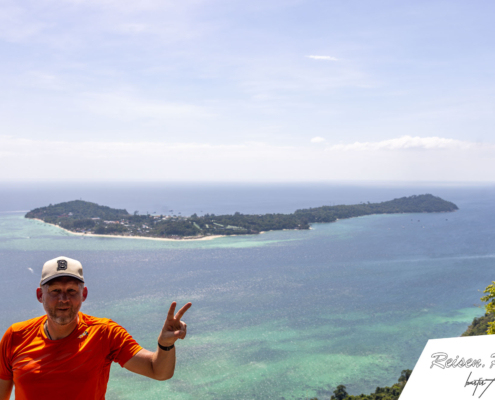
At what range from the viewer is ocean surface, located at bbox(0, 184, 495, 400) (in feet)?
54.5

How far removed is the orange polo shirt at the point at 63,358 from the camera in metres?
1.53

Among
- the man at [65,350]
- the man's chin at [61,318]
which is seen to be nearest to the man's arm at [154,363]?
the man at [65,350]

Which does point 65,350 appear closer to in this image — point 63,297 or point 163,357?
point 63,297

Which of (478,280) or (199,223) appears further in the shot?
(199,223)

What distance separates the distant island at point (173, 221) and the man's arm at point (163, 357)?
51.6 metres

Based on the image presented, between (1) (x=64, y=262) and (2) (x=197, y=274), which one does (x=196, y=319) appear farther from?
(1) (x=64, y=262)

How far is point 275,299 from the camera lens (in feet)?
89.1

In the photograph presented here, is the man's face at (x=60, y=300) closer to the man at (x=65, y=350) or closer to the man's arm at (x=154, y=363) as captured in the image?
the man at (x=65, y=350)

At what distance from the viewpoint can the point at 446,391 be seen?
200 centimetres

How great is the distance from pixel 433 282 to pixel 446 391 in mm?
34403

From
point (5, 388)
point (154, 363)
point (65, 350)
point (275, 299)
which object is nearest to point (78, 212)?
point (275, 299)

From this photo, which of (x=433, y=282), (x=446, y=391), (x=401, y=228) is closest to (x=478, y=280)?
(x=433, y=282)
